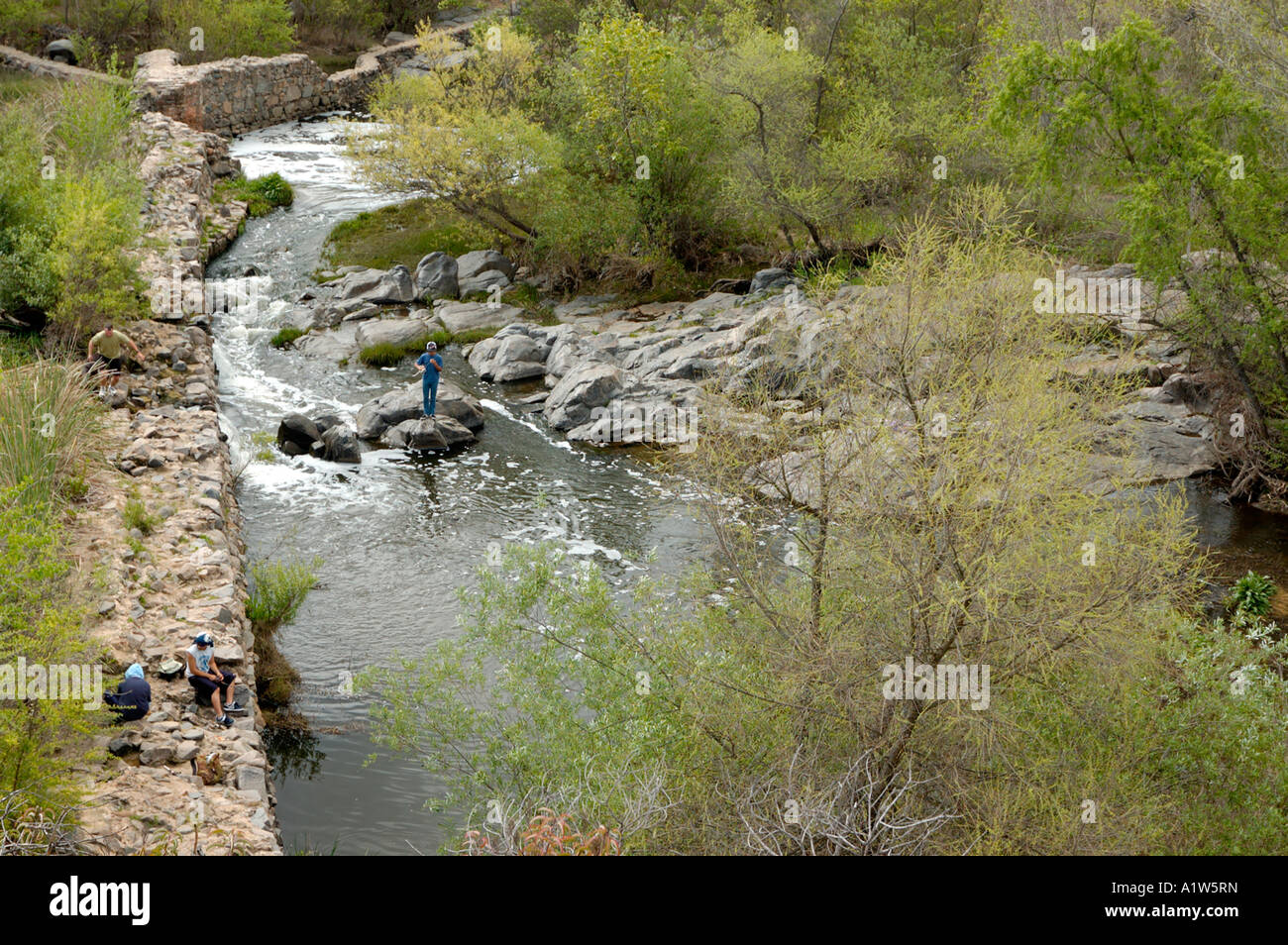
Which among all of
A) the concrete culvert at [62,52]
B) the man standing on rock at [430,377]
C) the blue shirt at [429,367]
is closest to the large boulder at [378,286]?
the man standing on rock at [430,377]

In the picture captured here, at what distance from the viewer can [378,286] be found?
95.7 ft

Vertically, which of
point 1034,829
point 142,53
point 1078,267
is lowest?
point 1034,829

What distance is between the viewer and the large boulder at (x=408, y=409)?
72.5 ft

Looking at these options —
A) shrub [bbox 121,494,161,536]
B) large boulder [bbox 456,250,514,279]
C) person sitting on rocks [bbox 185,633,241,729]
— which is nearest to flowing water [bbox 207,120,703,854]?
person sitting on rocks [bbox 185,633,241,729]

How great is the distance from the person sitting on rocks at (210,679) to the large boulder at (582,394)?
12246 millimetres

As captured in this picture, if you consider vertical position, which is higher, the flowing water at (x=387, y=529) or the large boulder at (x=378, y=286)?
the large boulder at (x=378, y=286)

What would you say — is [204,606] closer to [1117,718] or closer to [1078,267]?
[1117,718]

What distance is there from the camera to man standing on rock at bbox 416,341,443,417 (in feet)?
71.3

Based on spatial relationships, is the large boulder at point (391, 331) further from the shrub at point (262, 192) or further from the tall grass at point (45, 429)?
the tall grass at point (45, 429)

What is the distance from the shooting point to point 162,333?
68.3 ft

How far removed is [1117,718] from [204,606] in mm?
10037

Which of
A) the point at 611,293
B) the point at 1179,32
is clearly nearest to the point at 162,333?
the point at 611,293

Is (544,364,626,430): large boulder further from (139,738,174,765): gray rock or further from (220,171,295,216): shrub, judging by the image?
(220,171,295,216): shrub

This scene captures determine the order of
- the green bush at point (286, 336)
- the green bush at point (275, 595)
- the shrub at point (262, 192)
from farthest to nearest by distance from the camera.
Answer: the shrub at point (262, 192)
the green bush at point (286, 336)
the green bush at point (275, 595)
